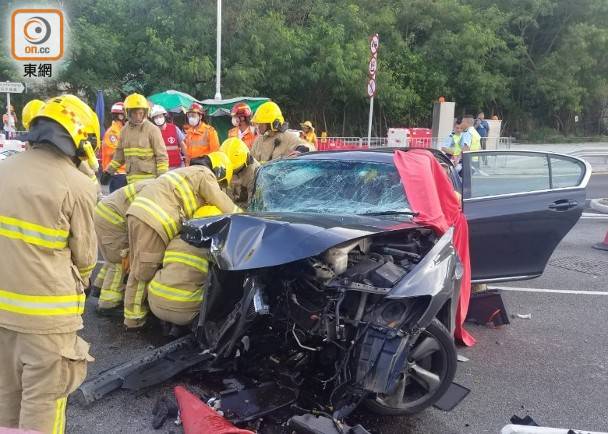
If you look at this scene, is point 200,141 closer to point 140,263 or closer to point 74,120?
point 140,263

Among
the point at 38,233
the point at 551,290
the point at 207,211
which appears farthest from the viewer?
the point at 551,290

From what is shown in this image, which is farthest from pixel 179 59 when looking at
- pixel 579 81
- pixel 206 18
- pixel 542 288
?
pixel 579 81

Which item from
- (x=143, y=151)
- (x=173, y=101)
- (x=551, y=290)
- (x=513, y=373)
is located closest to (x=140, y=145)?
(x=143, y=151)

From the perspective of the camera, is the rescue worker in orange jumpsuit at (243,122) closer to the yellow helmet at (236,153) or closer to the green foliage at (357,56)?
the yellow helmet at (236,153)

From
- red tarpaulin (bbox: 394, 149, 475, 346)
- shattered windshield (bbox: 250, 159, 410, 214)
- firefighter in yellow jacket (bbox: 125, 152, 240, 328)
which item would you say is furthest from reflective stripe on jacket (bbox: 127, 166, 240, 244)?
red tarpaulin (bbox: 394, 149, 475, 346)

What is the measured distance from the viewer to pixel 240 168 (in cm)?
549

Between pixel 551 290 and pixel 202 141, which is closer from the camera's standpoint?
pixel 551 290

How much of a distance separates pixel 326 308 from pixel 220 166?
2248 millimetres

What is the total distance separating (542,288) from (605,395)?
92.6 inches

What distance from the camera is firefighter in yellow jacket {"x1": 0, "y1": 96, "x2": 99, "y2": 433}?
2.32 metres

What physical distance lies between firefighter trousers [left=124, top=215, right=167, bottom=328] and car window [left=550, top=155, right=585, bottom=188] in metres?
3.42

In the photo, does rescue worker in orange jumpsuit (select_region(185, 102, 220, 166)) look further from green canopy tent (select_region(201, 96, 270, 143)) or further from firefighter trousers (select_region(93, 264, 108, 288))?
green canopy tent (select_region(201, 96, 270, 143))

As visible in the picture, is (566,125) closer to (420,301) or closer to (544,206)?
(544,206)

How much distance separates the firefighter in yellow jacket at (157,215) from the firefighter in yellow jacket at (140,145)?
229cm
